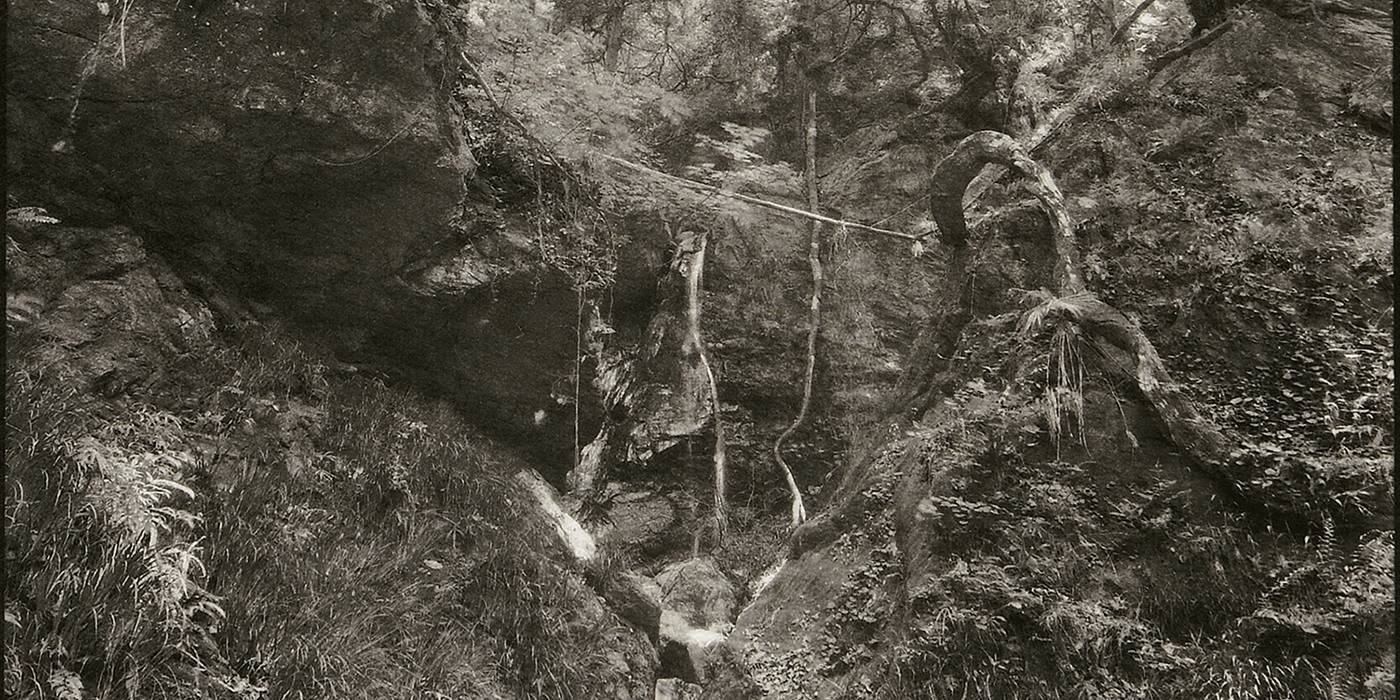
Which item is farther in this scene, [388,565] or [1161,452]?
[1161,452]

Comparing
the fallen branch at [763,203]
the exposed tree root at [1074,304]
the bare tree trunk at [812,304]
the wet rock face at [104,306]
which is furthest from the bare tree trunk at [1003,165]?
the wet rock face at [104,306]

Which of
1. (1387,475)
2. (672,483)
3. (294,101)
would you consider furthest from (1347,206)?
(294,101)

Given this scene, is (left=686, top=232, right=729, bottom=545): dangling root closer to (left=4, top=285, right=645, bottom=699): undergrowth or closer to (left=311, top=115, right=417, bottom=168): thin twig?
(left=4, top=285, right=645, bottom=699): undergrowth

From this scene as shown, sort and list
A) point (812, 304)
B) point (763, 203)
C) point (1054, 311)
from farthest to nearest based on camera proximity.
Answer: point (812, 304), point (763, 203), point (1054, 311)

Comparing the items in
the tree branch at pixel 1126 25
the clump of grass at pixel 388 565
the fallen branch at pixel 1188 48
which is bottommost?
the clump of grass at pixel 388 565

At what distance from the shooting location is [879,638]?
5.66 meters

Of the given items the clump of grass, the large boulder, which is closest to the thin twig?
the large boulder

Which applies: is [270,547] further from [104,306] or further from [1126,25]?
[1126,25]

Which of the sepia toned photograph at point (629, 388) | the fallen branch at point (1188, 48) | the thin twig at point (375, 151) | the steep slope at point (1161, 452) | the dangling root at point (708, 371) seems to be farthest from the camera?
the dangling root at point (708, 371)

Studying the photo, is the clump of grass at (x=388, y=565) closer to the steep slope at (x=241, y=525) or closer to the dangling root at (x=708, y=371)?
the steep slope at (x=241, y=525)

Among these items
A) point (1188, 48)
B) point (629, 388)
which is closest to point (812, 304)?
point (629, 388)

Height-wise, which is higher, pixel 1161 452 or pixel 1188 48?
pixel 1188 48

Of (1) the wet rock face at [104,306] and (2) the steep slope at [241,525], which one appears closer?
(2) the steep slope at [241,525]

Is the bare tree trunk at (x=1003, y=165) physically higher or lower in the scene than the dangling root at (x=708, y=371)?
higher
